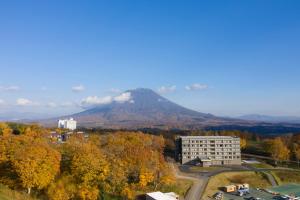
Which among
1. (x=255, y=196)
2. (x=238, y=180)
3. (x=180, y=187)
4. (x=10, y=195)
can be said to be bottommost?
(x=255, y=196)

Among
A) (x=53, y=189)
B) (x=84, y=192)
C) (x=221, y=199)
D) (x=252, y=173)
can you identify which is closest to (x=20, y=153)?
(x=53, y=189)

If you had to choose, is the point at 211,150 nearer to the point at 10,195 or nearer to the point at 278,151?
the point at 278,151

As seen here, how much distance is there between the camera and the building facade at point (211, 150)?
197ft

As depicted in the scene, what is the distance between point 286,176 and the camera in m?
50.2

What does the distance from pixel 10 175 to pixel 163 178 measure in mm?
17956

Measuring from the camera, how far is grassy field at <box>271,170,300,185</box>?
49.2 meters

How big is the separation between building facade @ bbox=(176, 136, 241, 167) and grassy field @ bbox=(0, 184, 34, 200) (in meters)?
36.8

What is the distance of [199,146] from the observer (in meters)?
61.2

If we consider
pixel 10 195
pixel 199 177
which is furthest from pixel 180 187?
pixel 10 195

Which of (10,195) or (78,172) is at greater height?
(78,172)

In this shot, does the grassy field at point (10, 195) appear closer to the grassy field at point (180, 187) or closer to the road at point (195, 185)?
the grassy field at point (180, 187)

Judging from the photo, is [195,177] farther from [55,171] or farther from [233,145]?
[55,171]

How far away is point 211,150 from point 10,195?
42461 millimetres

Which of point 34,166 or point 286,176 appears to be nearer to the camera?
point 34,166
